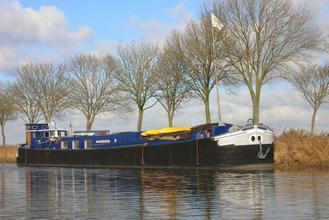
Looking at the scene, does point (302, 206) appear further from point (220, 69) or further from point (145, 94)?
point (145, 94)

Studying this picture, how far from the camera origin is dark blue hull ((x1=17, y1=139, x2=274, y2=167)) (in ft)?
131

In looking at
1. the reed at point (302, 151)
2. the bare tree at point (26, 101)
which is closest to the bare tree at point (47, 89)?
the bare tree at point (26, 101)

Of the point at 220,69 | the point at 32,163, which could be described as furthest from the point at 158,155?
the point at 32,163

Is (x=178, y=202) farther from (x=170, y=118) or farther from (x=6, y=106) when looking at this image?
(x=6, y=106)

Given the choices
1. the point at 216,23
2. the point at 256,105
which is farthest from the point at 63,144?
the point at 216,23

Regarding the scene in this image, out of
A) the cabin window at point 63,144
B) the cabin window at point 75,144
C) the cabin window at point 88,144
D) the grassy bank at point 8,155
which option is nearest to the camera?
the cabin window at point 88,144

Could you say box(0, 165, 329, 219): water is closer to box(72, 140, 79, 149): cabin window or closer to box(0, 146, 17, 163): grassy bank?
box(72, 140, 79, 149): cabin window

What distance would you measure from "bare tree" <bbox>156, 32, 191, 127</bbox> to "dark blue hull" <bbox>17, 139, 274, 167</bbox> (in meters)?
7.81

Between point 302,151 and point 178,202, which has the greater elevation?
point 302,151

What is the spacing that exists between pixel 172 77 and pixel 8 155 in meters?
27.9

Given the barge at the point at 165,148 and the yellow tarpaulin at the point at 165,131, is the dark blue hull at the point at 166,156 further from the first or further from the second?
the yellow tarpaulin at the point at 165,131

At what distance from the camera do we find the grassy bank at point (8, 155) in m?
69.0

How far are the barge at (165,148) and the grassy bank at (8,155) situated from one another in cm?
1048

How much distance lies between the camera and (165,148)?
44031 mm
